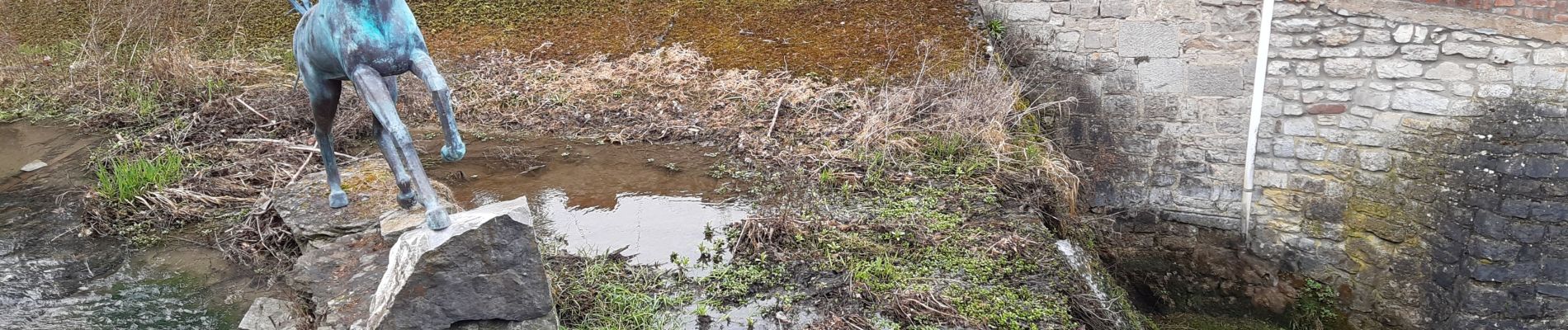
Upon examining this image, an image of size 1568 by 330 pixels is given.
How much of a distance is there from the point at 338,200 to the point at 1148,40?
469 cm

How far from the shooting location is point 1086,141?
22.0 ft

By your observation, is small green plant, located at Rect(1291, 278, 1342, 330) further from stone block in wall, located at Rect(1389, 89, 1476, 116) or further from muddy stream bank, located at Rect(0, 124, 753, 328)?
muddy stream bank, located at Rect(0, 124, 753, 328)

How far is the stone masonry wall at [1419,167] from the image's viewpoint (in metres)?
5.26

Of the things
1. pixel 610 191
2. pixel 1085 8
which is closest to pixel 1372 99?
pixel 1085 8

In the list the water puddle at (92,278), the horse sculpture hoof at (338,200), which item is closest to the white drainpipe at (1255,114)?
the horse sculpture hoof at (338,200)

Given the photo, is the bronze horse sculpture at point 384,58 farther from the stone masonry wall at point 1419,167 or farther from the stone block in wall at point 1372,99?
the stone block in wall at point 1372,99

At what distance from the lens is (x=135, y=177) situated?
211 inches

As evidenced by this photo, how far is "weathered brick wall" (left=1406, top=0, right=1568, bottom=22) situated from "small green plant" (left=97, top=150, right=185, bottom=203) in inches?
270

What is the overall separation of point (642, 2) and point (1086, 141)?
148 inches

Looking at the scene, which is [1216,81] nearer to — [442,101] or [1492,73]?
[1492,73]

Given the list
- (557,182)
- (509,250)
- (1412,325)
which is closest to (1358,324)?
(1412,325)

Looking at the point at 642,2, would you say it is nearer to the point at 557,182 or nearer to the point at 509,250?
the point at 557,182

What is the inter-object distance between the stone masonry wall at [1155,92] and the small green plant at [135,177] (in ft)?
16.8

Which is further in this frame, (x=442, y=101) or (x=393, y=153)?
(x=393, y=153)
